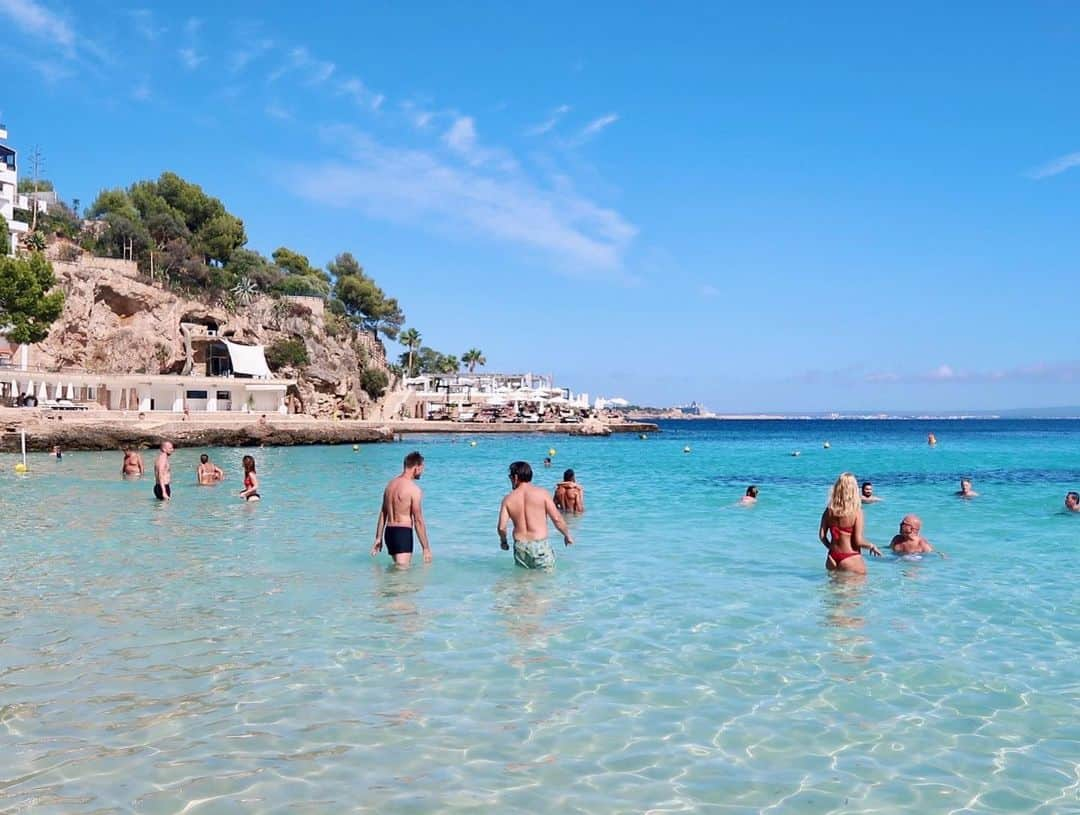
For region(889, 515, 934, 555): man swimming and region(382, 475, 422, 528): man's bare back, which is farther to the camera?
region(889, 515, 934, 555): man swimming

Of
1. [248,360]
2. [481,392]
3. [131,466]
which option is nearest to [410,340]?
[481,392]

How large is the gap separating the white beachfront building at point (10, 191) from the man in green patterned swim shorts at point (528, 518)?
197 ft

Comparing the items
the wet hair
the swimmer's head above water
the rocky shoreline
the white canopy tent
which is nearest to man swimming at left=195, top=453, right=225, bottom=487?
the swimmer's head above water

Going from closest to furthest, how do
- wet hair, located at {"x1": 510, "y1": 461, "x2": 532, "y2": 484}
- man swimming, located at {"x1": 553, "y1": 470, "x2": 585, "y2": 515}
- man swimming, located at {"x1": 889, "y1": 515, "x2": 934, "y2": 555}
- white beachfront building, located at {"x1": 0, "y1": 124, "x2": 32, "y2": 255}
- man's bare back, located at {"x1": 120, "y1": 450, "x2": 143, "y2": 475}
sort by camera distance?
wet hair, located at {"x1": 510, "y1": 461, "x2": 532, "y2": 484}
man swimming, located at {"x1": 889, "y1": 515, "x2": 934, "y2": 555}
man swimming, located at {"x1": 553, "y1": 470, "x2": 585, "y2": 515}
man's bare back, located at {"x1": 120, "y1": 450, "x2": 143, "y2": 475}
white beachfront building, located at {"x1": 0, "y1": 124, "x2": 32, "y2": 255}

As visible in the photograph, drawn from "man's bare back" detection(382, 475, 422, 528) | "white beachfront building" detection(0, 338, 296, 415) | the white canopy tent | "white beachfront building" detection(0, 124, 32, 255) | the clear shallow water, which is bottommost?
the clear shallow water

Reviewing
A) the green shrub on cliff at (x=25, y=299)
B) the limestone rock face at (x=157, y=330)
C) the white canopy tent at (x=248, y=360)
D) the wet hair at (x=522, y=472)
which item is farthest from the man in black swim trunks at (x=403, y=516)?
the white canopy tent at (x=248, y=360)

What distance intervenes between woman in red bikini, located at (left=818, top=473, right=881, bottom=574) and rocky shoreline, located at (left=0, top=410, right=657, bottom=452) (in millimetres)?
33044

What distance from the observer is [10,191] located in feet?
207

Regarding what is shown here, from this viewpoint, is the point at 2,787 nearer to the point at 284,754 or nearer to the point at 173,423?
the point at 284,754

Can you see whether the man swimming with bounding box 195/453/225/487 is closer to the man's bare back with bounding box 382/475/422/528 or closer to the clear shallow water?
the clear shallow water

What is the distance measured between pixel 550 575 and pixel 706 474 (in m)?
19.5

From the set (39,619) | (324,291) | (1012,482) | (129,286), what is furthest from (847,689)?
(324,291)

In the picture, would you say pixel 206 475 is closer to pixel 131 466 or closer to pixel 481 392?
pixel 131 466

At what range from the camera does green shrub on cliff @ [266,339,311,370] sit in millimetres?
64250
